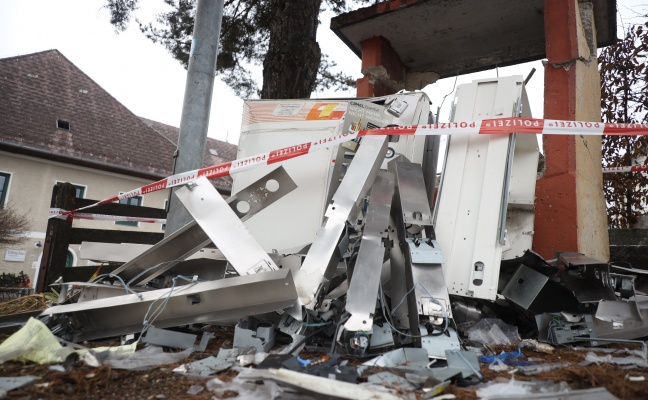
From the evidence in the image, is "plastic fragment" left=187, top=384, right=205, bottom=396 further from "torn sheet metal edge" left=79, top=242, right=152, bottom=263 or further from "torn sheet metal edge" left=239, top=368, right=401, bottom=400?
"torn sheet metal edge" left=79, top=242, right=152, bottom=263

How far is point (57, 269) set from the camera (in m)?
4.88

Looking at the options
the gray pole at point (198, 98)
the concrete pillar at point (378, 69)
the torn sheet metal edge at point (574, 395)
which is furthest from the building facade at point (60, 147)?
the torn sheet metal edge at point (574, 395)

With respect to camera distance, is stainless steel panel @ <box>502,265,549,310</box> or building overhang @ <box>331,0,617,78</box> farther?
building overhang @ <box>331,0,617,78</box>

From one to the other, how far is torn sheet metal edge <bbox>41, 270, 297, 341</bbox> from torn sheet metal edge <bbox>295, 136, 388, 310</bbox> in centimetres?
23

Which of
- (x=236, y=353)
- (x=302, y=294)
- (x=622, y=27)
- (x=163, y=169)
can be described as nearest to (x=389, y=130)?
(x=302, y=294)

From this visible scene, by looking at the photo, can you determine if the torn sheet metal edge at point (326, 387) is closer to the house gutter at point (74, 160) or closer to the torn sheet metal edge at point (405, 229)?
the torn sheet metal edge at point (405, 229)

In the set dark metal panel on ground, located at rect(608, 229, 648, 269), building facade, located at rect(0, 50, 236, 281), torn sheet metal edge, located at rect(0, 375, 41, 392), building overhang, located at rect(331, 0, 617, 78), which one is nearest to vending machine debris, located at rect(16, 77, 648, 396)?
torn sheet metal edge, located at rect(0, 375, 41, 392)

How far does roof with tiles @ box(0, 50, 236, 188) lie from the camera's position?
1527cm

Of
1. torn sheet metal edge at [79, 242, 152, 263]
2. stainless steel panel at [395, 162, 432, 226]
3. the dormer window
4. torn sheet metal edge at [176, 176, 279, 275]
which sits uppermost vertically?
the dormer window

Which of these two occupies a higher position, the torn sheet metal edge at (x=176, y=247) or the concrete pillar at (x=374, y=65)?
the concrete pillar at (x=374, y=65)

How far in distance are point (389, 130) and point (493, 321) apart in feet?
5.35


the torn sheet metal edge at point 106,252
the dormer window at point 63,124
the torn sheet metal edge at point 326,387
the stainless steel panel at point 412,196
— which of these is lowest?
the torn sheet metal edge at point 326,387

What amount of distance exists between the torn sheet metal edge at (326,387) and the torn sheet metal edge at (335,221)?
83 cm

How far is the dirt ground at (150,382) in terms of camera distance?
177cm
